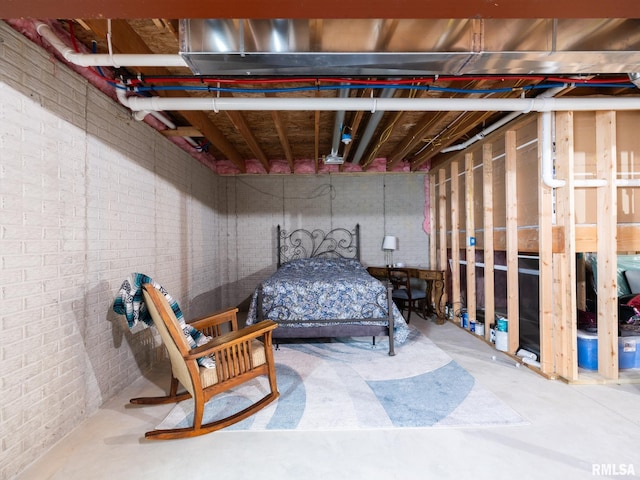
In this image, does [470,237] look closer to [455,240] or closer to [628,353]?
[455,240]

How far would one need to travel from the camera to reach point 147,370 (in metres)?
3.00

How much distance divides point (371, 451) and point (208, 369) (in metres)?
1.17

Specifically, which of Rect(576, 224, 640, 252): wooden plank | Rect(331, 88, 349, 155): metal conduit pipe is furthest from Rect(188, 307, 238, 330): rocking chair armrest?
Rect(576, 224, 640, 252): wooden plank

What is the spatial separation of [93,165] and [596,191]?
4.26 m

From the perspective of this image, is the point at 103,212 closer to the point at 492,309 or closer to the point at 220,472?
the point at 220,472

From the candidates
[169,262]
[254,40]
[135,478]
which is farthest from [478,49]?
[169,262]

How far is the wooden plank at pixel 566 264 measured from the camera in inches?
104

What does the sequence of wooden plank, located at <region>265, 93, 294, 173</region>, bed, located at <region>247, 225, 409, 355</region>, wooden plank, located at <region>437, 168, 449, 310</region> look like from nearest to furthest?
wooden plank, located at <region>265, 93, 294, 173</region>
bed, located at <region>247, 225, 409, 355</region>
wooden plank, located at <region>437, 168, 449, 310</region>

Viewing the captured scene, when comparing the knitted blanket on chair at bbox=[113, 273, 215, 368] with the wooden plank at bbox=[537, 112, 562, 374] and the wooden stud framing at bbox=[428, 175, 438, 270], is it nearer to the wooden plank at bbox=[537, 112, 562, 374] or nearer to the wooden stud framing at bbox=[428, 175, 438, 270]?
the wooden plank at bbox=[537, 112, 562, 374]

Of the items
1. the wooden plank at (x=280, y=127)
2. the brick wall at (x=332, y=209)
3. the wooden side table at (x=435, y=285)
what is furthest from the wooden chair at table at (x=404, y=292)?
the wooden plank at (x=280, y=127)

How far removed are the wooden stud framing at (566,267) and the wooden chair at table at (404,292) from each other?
1.93 metres

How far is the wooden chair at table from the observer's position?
453 cm

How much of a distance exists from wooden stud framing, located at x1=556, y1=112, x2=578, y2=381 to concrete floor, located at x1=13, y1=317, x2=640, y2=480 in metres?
0.43

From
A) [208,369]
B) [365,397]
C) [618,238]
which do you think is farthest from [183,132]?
[618,238]
